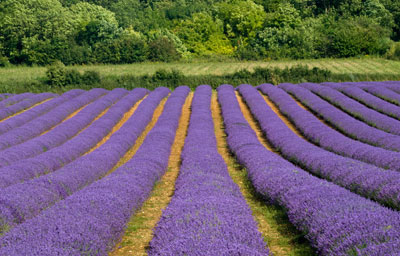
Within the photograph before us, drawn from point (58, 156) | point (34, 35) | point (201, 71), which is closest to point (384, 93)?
point (58, 156)

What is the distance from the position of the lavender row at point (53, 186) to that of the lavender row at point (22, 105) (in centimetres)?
1147

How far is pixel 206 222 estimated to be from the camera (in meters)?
5.87

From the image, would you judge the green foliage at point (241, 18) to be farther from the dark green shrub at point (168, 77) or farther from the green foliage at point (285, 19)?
the dark green shrub at point (168, 77)

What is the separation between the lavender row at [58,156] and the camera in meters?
11.6

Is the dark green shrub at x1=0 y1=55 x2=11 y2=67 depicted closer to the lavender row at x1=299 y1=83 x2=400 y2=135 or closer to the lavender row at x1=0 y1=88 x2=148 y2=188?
the lavender row at x1=0 y1=88 x2=148 y2=188

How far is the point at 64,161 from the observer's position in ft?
46.7

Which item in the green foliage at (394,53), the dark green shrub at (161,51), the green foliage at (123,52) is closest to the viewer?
the green foliage at (394,53)

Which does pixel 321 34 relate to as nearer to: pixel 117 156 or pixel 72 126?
pixel 72 126

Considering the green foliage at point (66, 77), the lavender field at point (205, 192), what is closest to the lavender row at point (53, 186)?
the lavender field at point (205, 192)

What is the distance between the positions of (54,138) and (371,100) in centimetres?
1598

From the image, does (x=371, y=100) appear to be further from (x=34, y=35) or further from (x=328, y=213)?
(x=34, y=35)

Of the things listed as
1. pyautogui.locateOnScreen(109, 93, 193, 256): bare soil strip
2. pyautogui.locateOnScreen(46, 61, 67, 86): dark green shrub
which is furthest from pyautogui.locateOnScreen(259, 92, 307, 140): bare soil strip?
pyautogui.locateOnScreen(46, 61, 67, 86): dark green shrub

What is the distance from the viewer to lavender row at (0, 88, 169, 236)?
811 centimetres

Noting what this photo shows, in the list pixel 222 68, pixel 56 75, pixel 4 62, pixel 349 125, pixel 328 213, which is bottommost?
pixel 4 62
